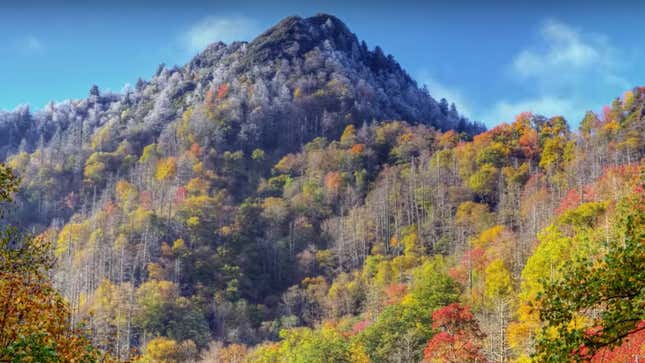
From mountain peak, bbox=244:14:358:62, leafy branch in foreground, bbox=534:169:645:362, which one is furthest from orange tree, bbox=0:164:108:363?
mountain peak, bbox=244:14:358:62

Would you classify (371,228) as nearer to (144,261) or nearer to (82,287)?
(144,261)

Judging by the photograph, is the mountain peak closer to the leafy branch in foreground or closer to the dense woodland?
the dense woodland

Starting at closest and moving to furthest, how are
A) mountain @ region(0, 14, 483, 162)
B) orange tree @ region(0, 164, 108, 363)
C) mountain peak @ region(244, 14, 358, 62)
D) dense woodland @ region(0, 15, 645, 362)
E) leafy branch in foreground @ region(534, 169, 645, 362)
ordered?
leafy branch in foreground @ region(534, 169, 645, 362) → orange tree @ region(0, 164, 108, 363) → dense woodland @ region(0, 15, 645, 362) → mountain @ region(0, 14, 483, 162) → mountain peak @ region(244, 14, 358, 62)

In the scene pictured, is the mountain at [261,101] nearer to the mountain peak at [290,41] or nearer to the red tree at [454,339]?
the mountain peak at [290,41]

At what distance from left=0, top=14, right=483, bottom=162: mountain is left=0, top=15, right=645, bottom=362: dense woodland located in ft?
2.47

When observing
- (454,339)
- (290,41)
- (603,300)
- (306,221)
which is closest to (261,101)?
(290,41)

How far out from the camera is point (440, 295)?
45906 millimetres

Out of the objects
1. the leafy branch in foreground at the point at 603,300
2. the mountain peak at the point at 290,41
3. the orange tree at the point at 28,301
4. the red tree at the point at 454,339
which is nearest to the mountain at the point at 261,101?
the mountain peak at the point at 290,41

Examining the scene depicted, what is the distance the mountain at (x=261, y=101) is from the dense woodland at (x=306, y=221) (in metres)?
0.75

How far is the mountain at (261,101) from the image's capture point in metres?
151

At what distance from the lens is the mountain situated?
151m

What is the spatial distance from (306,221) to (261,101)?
51.9 metres

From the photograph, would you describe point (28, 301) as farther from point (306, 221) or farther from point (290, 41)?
point (290, 41)

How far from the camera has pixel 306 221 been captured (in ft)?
370
